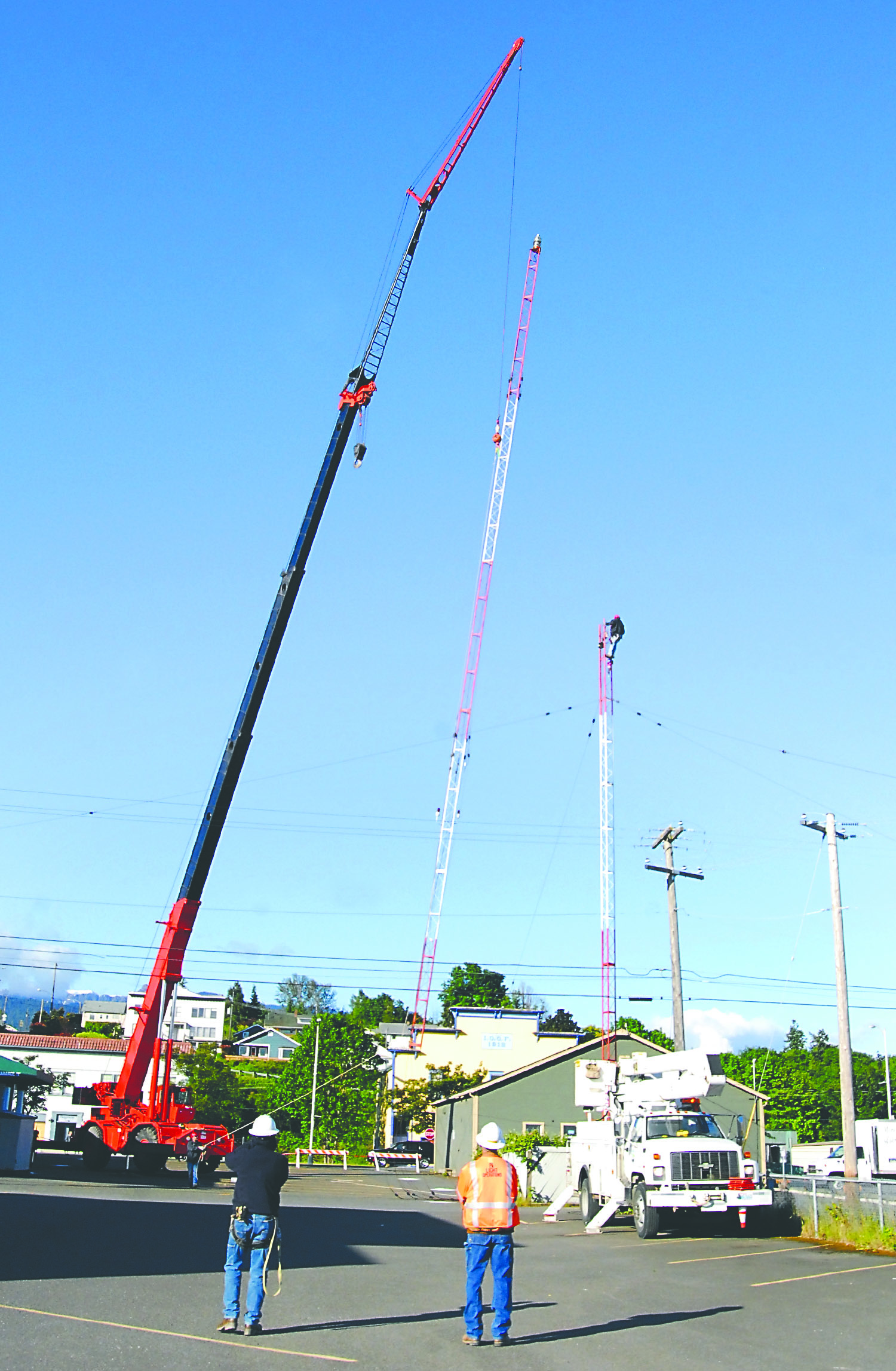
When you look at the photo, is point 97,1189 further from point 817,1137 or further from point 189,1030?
point 189,1030

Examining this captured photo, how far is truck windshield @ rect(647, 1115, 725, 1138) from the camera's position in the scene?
79.3ft

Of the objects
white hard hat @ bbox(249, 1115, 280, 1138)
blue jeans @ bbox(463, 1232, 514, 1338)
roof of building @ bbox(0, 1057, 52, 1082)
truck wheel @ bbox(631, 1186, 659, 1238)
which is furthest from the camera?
roof of building @ bbox(0, 1057, 52, 1082)

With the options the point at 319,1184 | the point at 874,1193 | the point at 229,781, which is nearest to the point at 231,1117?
the point at 319,1184

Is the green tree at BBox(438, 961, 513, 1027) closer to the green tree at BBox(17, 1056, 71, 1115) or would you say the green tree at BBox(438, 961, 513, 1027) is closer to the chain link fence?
the green tree at BBox(17, 1056, 71, 1115)

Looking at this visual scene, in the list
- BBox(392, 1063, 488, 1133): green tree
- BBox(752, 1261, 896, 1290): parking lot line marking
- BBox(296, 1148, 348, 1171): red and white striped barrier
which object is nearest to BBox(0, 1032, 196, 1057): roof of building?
BBox(296, 1148, 348, 1171): red and white striped barrier

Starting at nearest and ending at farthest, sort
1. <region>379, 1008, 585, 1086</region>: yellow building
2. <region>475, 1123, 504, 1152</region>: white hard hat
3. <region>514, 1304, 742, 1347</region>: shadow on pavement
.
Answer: <region>514, 1304, 742, 1347</region>: shadow on pavement < <region>475, 1123, 504, 1152</region>: white hard hat < <region>379, 1008, 585, 1086</region>: yellow building

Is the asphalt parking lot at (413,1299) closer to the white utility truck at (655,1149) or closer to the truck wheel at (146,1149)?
the white utility truck at (655,1149)

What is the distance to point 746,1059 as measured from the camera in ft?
342

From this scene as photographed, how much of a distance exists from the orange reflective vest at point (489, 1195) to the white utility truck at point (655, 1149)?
12314 mm

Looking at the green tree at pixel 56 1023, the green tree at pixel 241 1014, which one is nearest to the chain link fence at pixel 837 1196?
the green tree at pixel 56 1023

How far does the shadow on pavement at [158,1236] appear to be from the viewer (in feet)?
45.4

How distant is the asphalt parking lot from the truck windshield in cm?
236

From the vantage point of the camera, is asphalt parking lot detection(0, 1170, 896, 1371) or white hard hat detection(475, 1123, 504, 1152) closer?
asphalt parking lot detection(0, 1170, 896, 1371)

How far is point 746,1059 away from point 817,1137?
8.36 metres
